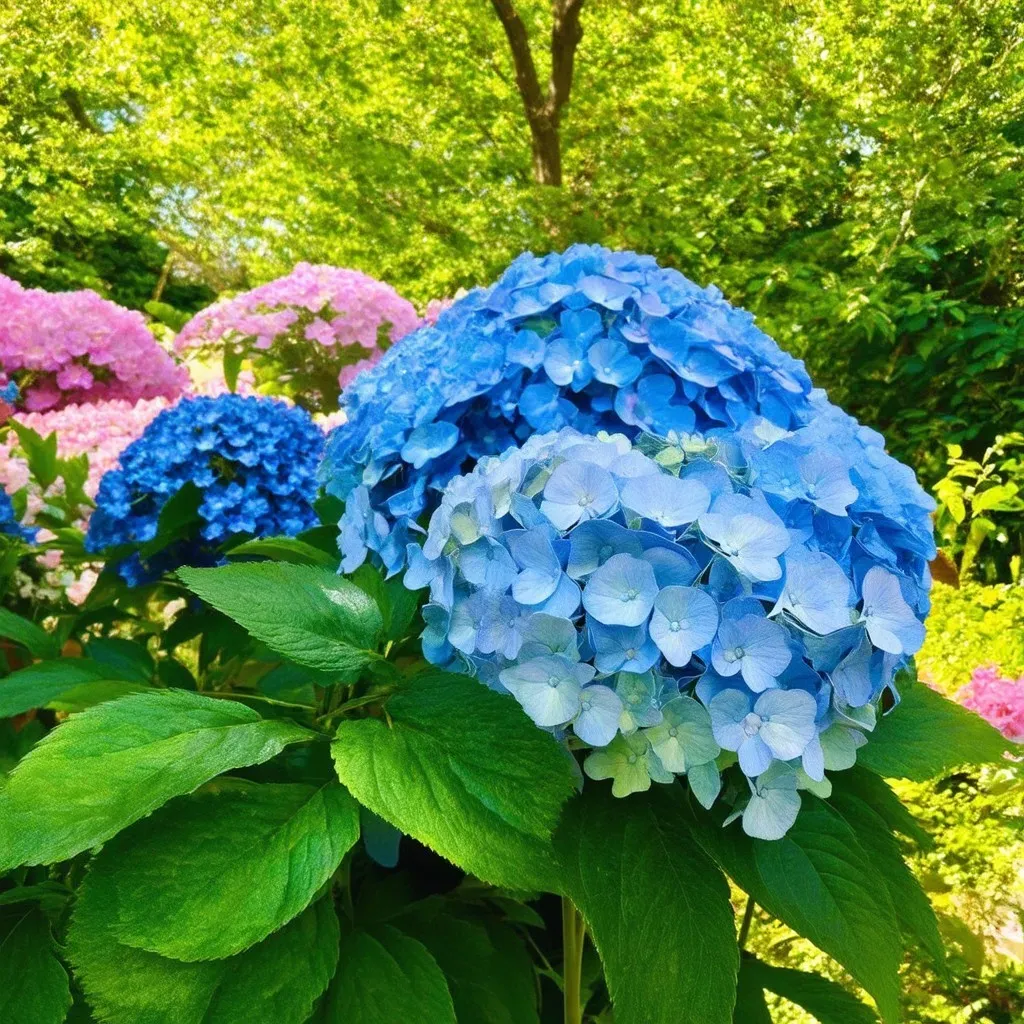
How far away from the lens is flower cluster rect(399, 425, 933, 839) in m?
0.62

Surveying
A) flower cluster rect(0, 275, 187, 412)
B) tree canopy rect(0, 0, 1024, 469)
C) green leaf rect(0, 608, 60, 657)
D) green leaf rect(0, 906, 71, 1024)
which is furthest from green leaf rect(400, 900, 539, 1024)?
tree canopy rect(0, 0, 1024, 469)

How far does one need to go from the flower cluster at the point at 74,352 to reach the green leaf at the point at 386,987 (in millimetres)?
1798

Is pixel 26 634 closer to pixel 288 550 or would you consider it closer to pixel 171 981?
pixel 288 550

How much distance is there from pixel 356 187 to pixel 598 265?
18.0ft

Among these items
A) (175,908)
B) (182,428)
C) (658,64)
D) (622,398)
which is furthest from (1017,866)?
(658,64)

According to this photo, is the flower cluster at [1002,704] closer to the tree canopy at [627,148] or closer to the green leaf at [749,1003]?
the green leaf at [749,1003]

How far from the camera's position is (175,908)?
1.84ft

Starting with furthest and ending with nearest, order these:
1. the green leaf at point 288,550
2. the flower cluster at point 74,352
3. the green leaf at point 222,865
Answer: the flower cluster at point 74,352 < the green leaf at point 288,550 < the green leaf at point 222,865

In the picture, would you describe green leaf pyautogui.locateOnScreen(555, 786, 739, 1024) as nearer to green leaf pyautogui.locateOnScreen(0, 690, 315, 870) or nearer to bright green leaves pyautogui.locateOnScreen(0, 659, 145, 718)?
green leaf pyautogui.locateOnScreen(0, 690, 315, 870)

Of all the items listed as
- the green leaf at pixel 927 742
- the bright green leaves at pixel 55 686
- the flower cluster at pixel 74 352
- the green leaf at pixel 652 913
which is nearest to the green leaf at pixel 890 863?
the green leaf at pixel 927 742

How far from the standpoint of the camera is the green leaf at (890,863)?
739mm

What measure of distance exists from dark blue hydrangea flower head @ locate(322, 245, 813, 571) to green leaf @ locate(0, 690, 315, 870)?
29cm

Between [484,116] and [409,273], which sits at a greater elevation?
[484,116]

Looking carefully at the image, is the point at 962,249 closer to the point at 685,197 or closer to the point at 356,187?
the point at 685,197
